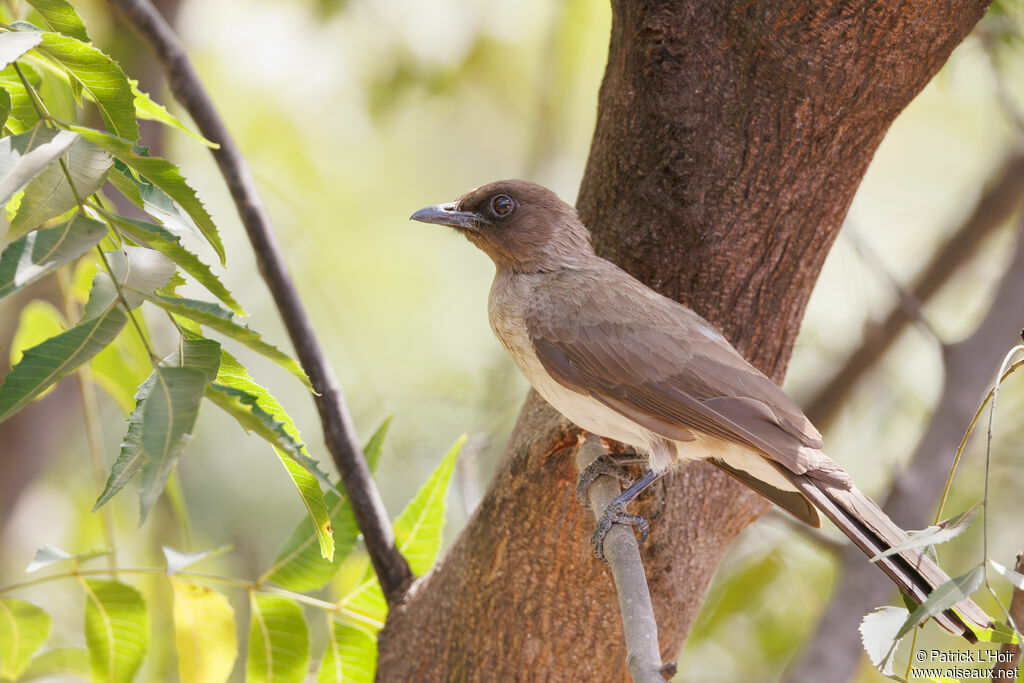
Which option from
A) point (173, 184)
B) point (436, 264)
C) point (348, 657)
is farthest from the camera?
point (436, 264)

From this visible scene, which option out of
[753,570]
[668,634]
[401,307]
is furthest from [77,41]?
[401,307]

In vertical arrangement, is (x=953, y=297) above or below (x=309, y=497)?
below

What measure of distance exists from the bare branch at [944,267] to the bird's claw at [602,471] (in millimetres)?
2469

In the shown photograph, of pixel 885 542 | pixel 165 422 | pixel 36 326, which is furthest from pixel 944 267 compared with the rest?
pixel 165 422

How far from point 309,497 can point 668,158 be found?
5.04 feet

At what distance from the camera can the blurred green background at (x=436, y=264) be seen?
209 inches

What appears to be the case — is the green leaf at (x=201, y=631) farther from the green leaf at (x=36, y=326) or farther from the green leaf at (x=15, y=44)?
the green leaf at (x=15, y=44)

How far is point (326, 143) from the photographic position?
7883 mm

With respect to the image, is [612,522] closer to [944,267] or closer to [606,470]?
[606,470]

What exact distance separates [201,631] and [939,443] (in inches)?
131

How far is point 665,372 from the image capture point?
289 cm

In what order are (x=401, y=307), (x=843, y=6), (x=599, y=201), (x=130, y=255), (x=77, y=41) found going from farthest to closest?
(x=401, y=307)
(x=599, y=201)
(x=843, y=6)
(x=77, y=41)
(x=130, y=255)

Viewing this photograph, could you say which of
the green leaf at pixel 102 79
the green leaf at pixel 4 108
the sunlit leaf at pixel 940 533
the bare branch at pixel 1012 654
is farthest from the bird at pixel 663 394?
the green leaf at pixel 4 108

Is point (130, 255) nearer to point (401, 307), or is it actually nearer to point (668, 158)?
point (668, 158)
